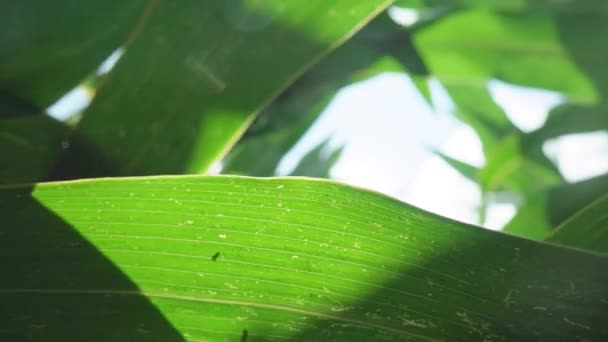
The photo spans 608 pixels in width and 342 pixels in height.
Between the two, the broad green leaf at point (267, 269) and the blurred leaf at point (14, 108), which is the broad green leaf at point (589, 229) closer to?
the broad green leaf at point (267, 269)

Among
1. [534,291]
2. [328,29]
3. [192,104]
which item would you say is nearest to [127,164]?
[192,104]

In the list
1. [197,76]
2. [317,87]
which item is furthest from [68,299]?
[317,87]

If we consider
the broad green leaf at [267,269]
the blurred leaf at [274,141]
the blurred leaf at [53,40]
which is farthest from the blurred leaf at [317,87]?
the broad green leaf at [267,269]

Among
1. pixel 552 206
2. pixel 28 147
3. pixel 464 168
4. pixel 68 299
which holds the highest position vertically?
pixel 464 168

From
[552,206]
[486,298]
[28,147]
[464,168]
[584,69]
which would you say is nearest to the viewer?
[486,298]

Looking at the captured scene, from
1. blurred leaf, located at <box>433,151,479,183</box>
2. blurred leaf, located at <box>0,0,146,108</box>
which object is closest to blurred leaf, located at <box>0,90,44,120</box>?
blurred leaf, located at <box>0,0,146,108</box>

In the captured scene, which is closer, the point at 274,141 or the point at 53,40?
the point at 53,40

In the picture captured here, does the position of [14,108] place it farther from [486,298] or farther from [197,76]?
[486,298]

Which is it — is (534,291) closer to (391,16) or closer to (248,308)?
(248,308)
